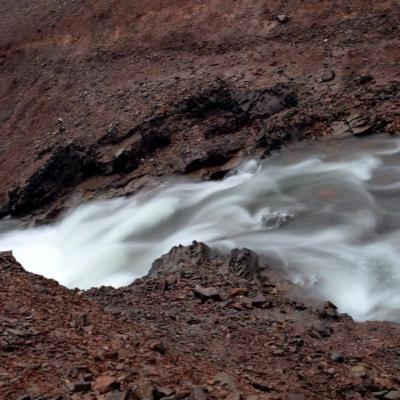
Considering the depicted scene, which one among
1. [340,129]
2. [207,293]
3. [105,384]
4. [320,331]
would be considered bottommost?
[340,129]

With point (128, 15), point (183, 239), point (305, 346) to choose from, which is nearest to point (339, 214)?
point (183, 239)

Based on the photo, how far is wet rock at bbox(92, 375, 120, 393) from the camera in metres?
5.41

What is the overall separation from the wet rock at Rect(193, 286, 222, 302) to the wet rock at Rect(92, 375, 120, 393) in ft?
9.39

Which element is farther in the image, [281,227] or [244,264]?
[281,227]

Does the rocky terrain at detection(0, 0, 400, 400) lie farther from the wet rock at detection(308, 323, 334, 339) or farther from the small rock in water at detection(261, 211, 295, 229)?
the small rock in water at detection(261, 211, 295, 229)

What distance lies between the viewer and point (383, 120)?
45.2 ft

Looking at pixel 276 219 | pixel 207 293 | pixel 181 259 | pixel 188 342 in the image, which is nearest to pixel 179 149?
pixel 276 219

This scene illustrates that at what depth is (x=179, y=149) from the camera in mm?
15133

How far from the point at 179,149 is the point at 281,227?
14.8 feet

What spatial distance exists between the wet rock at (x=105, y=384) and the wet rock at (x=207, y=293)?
113 inches

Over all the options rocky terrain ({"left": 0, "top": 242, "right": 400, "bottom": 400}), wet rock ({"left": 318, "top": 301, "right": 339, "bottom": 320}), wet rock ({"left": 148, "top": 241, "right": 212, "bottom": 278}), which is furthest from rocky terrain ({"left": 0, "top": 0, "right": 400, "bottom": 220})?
wet rock ({"left": 318, "top": 301, "right": 339, "bottom": 320})

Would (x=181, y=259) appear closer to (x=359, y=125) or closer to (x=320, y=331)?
(x=320, y=331)

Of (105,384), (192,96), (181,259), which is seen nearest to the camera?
(105,384)

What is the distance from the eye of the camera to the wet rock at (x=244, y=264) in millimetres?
9102
